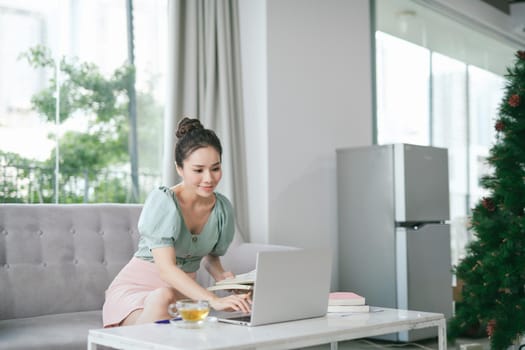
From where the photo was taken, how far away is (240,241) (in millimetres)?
4176

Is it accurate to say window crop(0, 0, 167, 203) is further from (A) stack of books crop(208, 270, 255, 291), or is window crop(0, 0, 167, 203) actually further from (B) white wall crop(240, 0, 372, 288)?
(A) stack of books crop(208, 270, 255, 291)

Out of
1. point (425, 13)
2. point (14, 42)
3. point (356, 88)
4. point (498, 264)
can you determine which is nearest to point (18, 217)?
point (14, 42)

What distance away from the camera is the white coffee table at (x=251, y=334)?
1.81 m

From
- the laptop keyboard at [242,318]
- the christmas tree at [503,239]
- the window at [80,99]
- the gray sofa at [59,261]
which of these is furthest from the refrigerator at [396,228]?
the laptop keyboard at [242,318]

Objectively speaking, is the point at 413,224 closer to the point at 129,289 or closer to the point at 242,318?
the point at 129,289

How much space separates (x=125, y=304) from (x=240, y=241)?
1.59 metres

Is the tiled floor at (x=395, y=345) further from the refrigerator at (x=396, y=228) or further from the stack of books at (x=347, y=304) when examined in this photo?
the stack of books at (x=347, y=304)

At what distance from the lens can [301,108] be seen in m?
4.80

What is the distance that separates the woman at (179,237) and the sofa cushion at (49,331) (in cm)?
15

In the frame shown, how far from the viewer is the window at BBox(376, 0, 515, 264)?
5770mm

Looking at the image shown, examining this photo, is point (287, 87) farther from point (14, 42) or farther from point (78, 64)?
point (14, 42)

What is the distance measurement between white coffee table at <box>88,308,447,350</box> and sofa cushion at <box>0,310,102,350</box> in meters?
0.67

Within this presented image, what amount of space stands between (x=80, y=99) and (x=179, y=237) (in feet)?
5.97

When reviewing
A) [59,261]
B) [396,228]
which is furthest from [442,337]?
[396,228]
